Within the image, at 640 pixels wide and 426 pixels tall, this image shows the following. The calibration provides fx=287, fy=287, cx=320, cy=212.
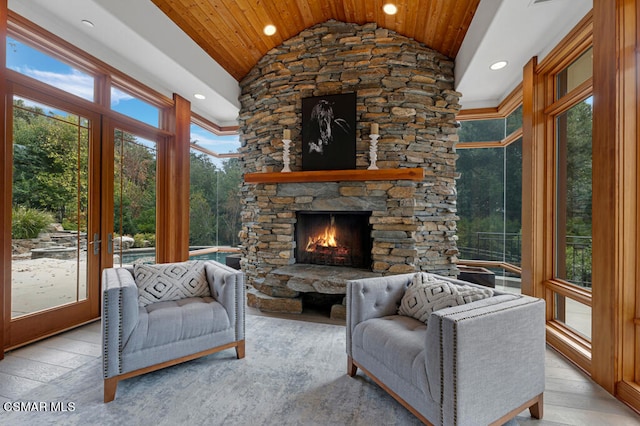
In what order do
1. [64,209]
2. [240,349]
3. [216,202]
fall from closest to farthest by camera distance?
[240,349]
[64,209]
[216,202]

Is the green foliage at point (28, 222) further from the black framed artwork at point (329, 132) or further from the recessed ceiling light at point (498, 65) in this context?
the recessed ceiling light at point (498, 65)

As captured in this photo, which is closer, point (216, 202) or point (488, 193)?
point (488, 193)

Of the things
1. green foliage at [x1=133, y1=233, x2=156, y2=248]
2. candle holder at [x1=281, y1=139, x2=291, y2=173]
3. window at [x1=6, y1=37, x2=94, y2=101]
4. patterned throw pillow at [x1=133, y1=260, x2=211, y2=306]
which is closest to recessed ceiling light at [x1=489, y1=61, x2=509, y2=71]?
candle holder at [x1=281, y1=139, x2=291, y2=173]

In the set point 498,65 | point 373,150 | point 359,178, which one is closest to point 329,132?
point 373,150

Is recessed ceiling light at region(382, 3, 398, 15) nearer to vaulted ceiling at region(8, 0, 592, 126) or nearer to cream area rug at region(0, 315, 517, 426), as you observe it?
vaulted ceiling at region(8, 0, 592, 126)

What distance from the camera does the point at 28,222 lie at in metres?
2.57

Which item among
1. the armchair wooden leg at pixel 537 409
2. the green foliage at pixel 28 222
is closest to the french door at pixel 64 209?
the green foliage at pixel 28 222

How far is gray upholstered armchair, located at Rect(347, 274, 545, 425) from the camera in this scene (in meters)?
1.33

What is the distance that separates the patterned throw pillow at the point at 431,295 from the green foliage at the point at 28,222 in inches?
129

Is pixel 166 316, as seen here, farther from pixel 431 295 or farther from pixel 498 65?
pixel 498 65

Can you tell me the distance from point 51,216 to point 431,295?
3452mm

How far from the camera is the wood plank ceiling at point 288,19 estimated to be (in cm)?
302

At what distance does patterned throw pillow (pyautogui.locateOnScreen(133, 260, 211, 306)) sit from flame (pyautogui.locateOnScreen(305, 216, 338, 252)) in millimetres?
1628

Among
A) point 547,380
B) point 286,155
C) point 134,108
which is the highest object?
point 134,108
